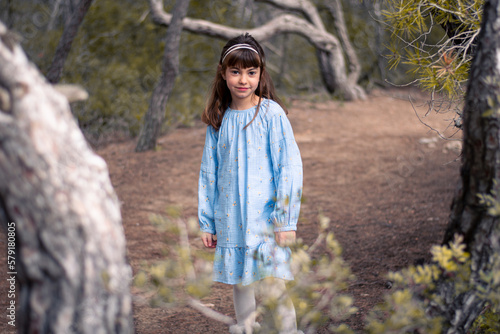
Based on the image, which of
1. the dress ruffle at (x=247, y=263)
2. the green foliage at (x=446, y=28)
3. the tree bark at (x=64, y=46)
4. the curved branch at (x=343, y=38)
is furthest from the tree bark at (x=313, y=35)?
the dress ruffle at (x=247, y=263)

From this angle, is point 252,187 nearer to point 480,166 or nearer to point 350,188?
point 480,166

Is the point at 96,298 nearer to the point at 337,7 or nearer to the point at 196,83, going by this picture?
the point at 196,83

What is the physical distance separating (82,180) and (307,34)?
29.4 feet

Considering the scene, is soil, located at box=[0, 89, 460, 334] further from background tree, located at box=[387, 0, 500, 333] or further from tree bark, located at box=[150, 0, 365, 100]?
tree bark, located at box=[150, 0, 365, 100]

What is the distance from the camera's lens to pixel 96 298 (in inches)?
52.0

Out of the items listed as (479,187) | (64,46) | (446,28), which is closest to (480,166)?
(479,187)

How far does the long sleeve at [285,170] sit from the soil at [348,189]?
0.78 metres

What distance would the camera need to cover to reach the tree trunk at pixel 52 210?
1.20 metres

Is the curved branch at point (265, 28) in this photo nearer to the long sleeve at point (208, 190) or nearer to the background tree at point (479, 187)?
the long sleeve at point (208, 190)

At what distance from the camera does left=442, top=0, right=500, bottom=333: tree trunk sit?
1.56 m

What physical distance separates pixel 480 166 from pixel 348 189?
381cm

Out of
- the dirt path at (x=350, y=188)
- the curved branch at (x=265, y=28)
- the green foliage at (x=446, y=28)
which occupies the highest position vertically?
the curved branch at (x=265, y=28)

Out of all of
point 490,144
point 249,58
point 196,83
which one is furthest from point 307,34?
point 490,144

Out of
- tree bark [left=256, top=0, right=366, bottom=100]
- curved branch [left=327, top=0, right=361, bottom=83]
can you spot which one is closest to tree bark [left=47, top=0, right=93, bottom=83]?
tree bark [left=256, top=0, right=366, bottom=100]
